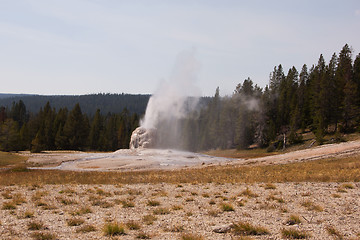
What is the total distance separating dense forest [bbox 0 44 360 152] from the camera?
63250 millimetres

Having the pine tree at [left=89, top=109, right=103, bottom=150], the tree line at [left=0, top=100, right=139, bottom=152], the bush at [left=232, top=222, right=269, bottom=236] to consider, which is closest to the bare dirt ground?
the bush at [left=232, top=222, right=269, bottom=236]

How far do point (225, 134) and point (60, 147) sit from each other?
4753 centimetres

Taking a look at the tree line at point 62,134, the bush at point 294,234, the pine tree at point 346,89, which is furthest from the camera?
the tree line at point 62,134

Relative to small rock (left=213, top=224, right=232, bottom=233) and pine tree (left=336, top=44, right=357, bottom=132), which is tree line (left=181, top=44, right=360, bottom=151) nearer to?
pine tree (left=336, top=44, right=357, bottom=132)

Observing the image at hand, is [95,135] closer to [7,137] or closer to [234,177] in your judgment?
[7,137]

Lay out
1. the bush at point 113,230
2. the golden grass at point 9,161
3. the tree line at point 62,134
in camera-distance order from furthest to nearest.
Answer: the tree line at point 62,134, the golden grass at point 9,161, the bush at point 113,230

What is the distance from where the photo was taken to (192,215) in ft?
33.6

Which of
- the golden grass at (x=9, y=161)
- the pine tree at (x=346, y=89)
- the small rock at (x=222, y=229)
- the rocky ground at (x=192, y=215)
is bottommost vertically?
the golden grass at (x=9, y=161)

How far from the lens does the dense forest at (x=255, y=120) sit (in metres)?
63.2

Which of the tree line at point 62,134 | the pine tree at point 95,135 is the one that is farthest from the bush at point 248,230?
the pine tree at point 95,135

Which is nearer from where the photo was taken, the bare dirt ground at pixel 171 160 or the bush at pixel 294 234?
the bush at pixel 294 234

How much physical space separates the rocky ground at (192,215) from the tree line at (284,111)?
45852 mm

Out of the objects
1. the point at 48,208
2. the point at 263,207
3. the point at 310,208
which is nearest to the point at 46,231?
the point at 48,208

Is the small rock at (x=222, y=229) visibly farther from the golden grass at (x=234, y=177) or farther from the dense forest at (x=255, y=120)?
the dense forest at (x=255, y=120)
